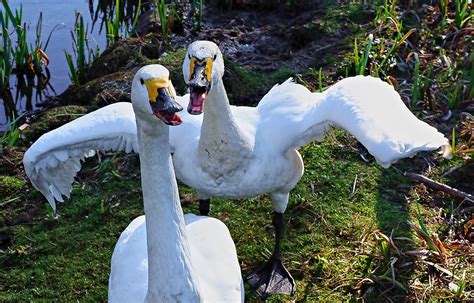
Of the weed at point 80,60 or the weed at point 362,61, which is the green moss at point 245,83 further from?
the weed at point 80,60

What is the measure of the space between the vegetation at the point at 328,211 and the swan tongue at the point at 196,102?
1.21 meters

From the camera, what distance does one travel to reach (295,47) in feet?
23.6

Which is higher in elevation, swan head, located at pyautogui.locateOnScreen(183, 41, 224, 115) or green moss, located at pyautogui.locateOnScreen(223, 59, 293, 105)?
swan head, located at pyautogui.locateOnScreen(183, 41, 224, 115)

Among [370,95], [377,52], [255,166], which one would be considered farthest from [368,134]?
[377,52]

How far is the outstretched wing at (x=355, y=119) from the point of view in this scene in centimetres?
324

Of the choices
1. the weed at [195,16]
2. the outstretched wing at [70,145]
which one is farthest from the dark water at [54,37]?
the outstretched wing at [70,145]

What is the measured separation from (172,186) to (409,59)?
13.7ft

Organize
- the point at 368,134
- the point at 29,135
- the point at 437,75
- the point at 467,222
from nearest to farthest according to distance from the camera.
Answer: the point at 368,134 → the point at 467,222 → the point at 29,135 → the point at 437,75

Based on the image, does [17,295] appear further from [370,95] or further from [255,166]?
[370,95]

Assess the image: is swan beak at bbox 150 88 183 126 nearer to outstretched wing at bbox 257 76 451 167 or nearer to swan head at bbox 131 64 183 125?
swan head at bbox 131 64 183 125

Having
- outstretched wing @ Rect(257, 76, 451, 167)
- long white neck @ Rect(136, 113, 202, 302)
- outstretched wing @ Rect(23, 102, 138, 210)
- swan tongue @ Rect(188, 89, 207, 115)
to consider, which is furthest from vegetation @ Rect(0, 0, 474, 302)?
long white neck @ Rect(136, 113, 202, 302)

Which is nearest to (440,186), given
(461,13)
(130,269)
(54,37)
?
(461,13)

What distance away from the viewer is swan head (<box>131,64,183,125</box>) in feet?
7.98

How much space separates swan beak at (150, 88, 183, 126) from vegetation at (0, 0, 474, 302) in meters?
2.01
